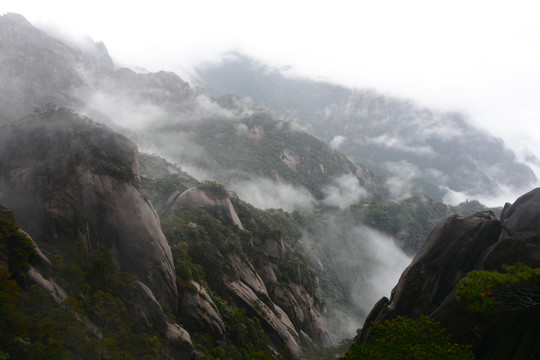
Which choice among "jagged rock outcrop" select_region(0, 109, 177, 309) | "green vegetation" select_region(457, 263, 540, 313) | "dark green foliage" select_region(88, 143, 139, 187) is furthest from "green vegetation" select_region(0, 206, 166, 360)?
"green vegetation" select_region(457, 263, 540, 313)

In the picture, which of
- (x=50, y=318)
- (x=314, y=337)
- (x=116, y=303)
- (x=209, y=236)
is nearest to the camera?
(x=50, y=318)

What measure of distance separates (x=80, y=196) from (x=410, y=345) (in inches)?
1229

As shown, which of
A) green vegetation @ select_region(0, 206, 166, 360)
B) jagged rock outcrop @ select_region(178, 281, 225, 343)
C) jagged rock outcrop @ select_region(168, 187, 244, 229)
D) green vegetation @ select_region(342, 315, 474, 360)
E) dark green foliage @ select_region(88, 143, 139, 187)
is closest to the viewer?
green vegetation @ select_region(342, 315, 474, 360)

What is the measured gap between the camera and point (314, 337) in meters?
59.5

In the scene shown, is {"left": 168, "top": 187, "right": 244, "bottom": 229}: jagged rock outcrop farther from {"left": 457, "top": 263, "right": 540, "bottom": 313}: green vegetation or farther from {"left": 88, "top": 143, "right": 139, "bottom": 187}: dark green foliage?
{"left": 457, "top": 263, "right": 540, "bottom": 313}: green vegetation

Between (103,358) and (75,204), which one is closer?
(103,358)

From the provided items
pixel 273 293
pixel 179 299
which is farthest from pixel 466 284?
pixel 273 293

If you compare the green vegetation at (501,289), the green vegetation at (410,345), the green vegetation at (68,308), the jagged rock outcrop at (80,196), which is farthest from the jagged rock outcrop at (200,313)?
the green vegetation at (501,289)

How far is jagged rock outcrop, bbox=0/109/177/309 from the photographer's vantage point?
3039cm

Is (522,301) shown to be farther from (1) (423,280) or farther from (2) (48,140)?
(2) (48,140)

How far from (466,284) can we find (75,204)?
110 feet

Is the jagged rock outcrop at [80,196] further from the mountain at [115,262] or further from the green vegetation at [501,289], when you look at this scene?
A: the green vegetation at [501,289]

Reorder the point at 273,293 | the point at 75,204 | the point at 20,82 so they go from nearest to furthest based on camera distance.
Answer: the point at 75,204 → the point at 273,293 → the point at 20,82

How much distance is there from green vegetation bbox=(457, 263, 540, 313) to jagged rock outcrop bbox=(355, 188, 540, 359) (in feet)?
10.5
